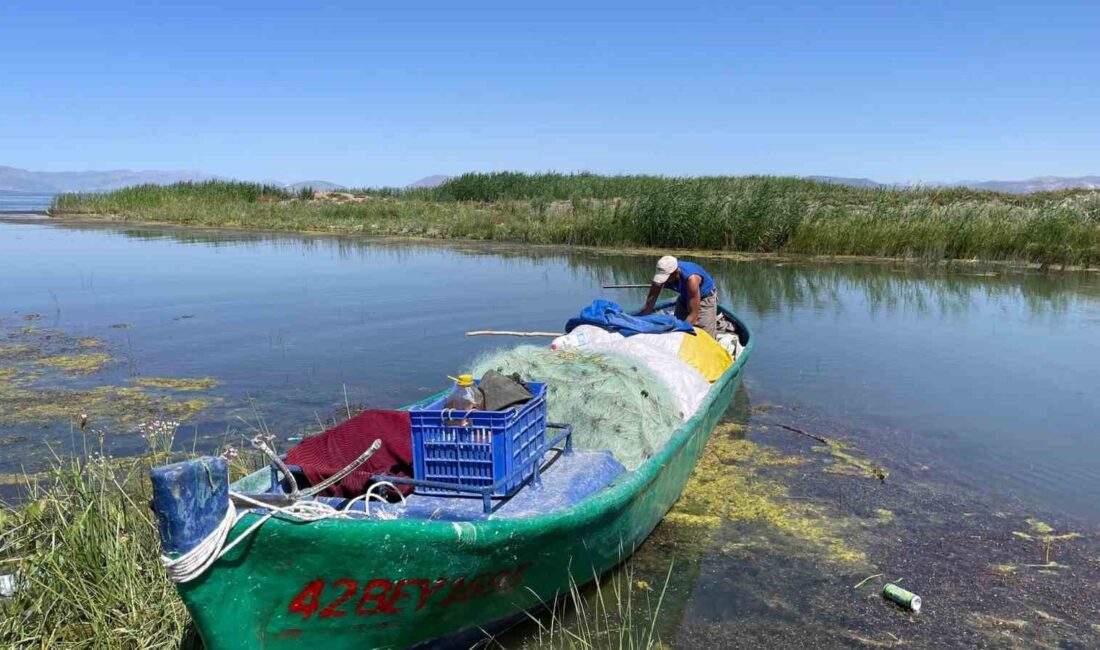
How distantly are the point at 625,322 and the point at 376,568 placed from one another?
13.9 feet

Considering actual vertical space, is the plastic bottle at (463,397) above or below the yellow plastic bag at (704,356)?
above

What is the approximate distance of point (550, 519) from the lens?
3492 millimetres

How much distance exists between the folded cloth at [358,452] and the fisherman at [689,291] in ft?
15.5

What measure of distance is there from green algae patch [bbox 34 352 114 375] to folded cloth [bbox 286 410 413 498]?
5817 millimetres

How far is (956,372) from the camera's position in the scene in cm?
927

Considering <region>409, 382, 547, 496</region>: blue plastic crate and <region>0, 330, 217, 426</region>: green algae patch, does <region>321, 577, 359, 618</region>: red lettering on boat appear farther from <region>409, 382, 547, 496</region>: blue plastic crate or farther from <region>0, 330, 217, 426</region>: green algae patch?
<region>0, 330, 217, 426</region>: green algae patch

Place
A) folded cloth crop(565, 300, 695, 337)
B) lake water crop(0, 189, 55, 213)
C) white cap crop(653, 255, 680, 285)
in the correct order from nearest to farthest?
folded cloth crop(565, 300, 695, 337) < white cap crop(653, 255, 680, 285) < lake water crop(0, 189, 55, 213)

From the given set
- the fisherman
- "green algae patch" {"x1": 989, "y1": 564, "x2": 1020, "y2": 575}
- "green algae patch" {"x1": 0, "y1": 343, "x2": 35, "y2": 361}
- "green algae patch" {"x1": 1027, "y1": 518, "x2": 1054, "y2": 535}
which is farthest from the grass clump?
"green algae patch" {"x1": 0, "y1": 343, "x2": 35, "y2": 361}

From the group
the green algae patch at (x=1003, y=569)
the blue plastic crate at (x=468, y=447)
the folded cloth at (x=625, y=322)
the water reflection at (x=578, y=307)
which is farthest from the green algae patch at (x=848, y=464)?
the blue plastic crate at (x=468, y=447)

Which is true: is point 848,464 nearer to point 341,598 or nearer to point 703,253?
point 341,598

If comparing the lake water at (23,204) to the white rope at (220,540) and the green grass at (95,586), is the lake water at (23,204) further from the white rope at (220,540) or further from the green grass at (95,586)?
the white rope at (220,540)

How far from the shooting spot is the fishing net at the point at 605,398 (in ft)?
15.8

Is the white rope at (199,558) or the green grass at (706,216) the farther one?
the green grass at (706,216)

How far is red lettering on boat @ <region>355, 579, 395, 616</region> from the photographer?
312cm
